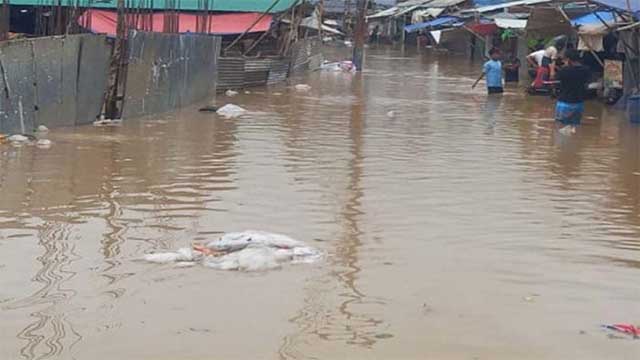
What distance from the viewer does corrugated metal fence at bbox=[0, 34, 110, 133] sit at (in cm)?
1184

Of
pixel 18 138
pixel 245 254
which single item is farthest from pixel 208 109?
pixel 245 254

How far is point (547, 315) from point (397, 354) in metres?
1.15

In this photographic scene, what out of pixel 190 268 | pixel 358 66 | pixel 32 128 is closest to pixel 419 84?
pixel 358 66

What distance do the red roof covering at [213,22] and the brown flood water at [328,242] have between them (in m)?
7.59

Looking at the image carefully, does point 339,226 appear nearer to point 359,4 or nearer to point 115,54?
point 115,54

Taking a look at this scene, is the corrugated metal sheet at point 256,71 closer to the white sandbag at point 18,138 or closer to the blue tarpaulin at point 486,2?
the blue tarpaulin at point 486,2

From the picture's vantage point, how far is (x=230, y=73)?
22141 mm

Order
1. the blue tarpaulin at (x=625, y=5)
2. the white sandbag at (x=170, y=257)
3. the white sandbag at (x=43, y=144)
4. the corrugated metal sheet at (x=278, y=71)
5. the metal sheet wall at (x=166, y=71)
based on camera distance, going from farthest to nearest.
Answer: the corrugated metal sheet at (x=278, y=71) < the blue tarpaulin at (x=625, y=5) < the metal sheet wall at (x=166, y=71) < the white sandbag at (x=43, y=144) < the white sandbag at (x=170, y=257)

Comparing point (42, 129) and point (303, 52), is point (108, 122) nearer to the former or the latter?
point (42, 129)

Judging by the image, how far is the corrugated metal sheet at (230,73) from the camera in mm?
21688

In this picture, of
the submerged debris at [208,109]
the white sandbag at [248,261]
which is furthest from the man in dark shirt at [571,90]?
the white sandbag at [248,261]

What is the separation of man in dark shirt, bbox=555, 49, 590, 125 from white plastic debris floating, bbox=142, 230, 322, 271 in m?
9.43

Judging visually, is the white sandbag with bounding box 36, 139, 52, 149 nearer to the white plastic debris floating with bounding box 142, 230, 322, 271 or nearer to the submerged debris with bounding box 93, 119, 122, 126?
the submerged debris with bounding box 93, 119, 122, 126

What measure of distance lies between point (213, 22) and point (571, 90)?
36.4 ft
